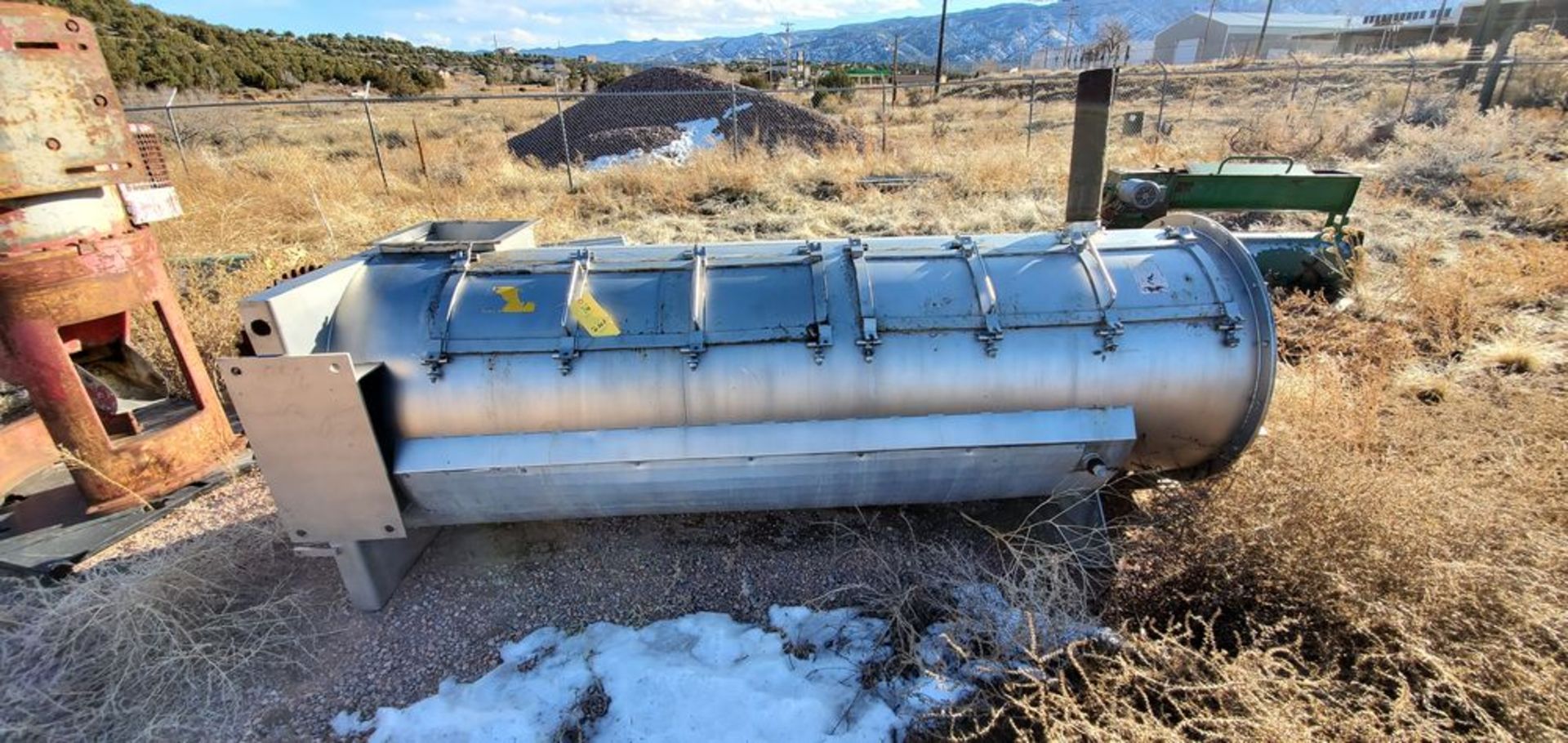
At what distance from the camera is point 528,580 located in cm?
333

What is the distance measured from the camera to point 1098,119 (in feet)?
14.2

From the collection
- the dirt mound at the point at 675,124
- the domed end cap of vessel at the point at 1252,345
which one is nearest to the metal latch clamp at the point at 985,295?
the domed end cap of vessel at the point at 1252,345

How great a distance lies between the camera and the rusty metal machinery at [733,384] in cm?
280

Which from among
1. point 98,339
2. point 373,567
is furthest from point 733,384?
point 98,339

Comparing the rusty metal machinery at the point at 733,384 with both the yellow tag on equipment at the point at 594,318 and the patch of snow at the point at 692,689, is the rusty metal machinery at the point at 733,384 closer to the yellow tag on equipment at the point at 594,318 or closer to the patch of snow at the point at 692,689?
the yellow tag on equipment at the point at 594,318

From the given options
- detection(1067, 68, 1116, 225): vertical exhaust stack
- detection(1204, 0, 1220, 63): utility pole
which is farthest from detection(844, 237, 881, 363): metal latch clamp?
detection(1204, 0, 1220, 63): utility pole

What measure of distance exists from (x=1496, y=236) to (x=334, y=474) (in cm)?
1117

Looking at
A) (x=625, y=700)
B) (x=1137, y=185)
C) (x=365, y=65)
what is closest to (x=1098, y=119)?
(x=1137, y=185)

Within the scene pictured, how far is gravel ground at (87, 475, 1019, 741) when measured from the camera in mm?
2843

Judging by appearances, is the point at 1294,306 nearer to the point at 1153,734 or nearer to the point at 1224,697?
the point at 1224,697

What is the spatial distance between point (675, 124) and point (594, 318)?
1435 centimetres

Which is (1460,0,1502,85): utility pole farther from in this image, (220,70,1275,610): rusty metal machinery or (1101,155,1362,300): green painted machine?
(220,70,1275,610): rusty metal machinery

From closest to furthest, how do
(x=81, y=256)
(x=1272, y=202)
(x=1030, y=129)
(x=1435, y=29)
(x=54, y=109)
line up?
(x=54, y=109), (x=81, y=256), (x=1272, y=202), (x=1030, y=129), (x=1435, y=29)

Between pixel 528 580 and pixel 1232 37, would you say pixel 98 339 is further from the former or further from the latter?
pixel 1232 37
